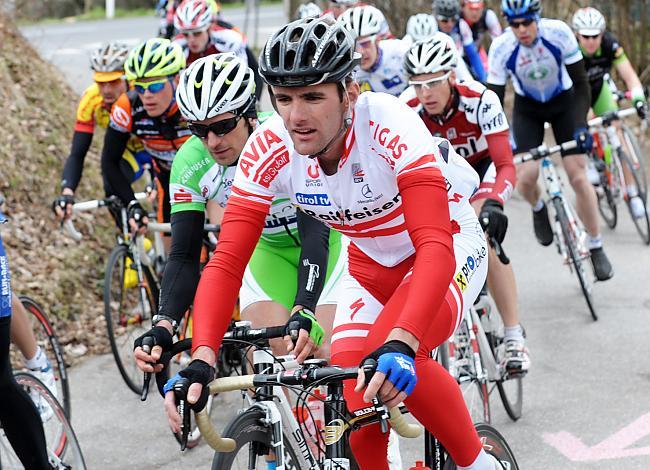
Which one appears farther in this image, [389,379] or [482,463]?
[482,463]

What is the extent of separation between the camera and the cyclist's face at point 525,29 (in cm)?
837

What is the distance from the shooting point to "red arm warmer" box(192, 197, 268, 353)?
3484 millimetres

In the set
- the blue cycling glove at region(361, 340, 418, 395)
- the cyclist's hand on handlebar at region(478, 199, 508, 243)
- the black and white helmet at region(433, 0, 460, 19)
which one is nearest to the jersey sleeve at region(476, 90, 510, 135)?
the cyclist's hand on handlebar at region(478, 199, 508, 243)

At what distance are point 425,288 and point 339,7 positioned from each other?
338 inches

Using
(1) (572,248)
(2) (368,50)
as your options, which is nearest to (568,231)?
(1) (572,248)

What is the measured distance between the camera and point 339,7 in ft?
37.4

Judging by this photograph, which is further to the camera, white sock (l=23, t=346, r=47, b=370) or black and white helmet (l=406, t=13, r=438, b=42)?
black and white helmet (l=406, t=13, r=438, b=42)

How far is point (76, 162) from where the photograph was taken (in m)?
7.76

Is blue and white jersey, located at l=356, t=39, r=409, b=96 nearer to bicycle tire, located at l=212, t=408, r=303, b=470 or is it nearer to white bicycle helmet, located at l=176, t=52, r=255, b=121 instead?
white bicycle helmet, located at l=176, t=52, r=255, b=121

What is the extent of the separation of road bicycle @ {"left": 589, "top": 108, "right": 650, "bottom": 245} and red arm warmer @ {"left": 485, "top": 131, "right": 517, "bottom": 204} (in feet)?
13.0

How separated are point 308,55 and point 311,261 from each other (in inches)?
52.2

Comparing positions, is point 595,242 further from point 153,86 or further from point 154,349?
point 154,349

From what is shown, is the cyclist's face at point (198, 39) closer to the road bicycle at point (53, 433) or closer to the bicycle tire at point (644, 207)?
the bicycle tire at point (644, 207)

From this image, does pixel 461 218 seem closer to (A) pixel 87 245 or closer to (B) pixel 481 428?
(B) pixel 481 428
